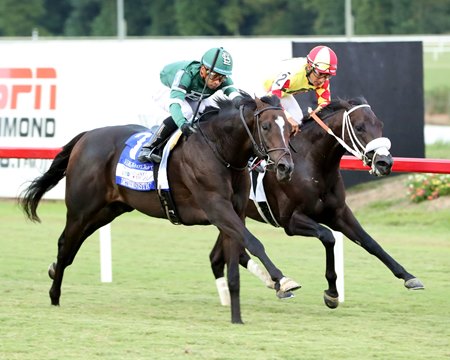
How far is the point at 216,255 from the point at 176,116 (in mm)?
1326

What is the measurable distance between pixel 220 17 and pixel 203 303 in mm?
35624

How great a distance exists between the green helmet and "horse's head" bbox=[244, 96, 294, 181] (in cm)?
38

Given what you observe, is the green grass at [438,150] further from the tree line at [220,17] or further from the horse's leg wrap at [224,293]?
the tree line at [220,17]

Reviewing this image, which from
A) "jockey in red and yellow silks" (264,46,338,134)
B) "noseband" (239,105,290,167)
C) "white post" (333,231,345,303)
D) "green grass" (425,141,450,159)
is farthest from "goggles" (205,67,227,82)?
"green grass" (425,141,450,159)

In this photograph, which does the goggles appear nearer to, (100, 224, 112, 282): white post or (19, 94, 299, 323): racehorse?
(19, 94, 299, 323): racehorse

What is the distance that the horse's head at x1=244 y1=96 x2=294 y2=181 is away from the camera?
7621 millimetres

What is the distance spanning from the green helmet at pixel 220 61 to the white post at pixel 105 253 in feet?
7.96

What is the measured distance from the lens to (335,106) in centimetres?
891

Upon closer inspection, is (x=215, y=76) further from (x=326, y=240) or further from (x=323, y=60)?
(x=326, y=240)

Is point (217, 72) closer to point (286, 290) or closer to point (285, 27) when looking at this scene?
point (286, 290)

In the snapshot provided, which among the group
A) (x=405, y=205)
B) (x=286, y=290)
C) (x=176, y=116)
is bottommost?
(x=405, y=205)

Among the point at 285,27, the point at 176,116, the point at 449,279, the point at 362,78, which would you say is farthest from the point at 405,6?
the point at 176,116

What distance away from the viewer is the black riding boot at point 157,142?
8.63 metres

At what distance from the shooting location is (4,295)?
9.52 metres
